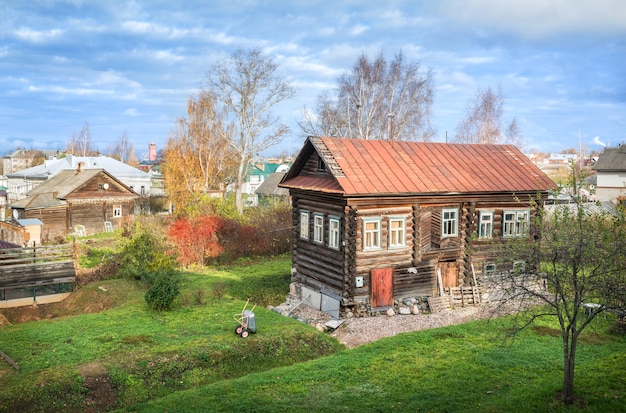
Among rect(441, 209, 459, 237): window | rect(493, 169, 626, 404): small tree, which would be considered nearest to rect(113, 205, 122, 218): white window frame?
rect(441, 209, 459, 237): window

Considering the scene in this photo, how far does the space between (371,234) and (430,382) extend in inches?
335

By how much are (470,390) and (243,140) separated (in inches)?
1416

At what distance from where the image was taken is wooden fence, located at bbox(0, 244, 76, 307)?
2052cm

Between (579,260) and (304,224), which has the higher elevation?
(579,260)

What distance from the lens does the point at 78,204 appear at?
42531 mm

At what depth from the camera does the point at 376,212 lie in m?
20.5

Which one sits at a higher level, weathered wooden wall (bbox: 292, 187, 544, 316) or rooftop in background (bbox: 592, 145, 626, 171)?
rooftop in background (bbox: 592, 145, 626, 171)

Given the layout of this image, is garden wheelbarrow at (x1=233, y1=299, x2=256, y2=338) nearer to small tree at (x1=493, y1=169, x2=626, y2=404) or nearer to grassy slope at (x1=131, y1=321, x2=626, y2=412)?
grassy slope at (x1=131, y1=321, x2=626, y2=412)

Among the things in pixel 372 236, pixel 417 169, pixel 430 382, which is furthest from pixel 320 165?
pixel 430 382

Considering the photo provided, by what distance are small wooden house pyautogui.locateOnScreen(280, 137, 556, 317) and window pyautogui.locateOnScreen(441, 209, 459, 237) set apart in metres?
0.04

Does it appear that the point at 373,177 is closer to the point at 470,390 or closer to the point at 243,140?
the point at 470,390

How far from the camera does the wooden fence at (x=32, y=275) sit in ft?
67.3

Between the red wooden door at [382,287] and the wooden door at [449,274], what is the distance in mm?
3075

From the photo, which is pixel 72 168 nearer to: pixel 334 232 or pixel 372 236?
pixel 334 232
